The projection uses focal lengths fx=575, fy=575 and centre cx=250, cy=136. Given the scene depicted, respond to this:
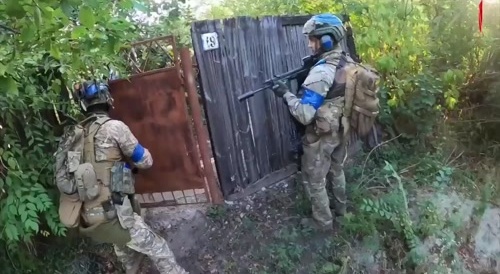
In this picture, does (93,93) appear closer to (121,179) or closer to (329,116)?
(121,179)

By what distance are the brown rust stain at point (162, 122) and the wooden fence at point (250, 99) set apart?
1.06 feet

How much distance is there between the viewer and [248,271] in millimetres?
Answer: 5031

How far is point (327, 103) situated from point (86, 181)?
2135 millimetres

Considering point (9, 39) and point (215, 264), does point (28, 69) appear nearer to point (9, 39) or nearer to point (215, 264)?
point (9, 39)

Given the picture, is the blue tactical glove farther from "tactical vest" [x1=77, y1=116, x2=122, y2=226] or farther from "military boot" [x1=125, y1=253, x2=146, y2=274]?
"military boot" [x1=125, y1=253, x2=146, y2=274]

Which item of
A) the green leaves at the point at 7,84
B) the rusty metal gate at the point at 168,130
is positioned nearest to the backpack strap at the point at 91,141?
the rusty metal gate at the point at 168,130

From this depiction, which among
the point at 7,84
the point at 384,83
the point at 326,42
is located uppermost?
the point at 7,84

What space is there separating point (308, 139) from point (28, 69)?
7.95 ft

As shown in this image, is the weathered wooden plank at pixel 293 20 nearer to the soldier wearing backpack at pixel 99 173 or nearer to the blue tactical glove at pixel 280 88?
the blue tactical glove at pixel 280 88

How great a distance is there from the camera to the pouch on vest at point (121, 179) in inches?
169

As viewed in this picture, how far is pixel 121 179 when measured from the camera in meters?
4.32

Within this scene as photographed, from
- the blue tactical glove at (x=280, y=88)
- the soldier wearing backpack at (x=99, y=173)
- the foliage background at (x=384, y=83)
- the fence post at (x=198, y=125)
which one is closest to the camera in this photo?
the foliage background at (x=384, y=83)

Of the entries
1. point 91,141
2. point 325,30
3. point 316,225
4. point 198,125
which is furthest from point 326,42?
point 91,141

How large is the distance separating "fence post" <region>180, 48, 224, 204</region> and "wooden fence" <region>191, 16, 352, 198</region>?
8.6 inches
